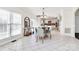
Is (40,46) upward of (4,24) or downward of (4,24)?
downward

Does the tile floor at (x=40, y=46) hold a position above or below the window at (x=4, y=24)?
below

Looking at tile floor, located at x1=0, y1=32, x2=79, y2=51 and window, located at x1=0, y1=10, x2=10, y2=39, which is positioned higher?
window, located at x1=0, y1=10, x2=10, y2=39

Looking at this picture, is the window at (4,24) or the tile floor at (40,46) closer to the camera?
the tile floor at (40,46)

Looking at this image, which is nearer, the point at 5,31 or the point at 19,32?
the point at 5,31

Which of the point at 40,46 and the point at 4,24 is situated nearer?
the point at 40,46

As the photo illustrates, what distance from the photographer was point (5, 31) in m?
6.28

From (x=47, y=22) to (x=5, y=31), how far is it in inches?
799

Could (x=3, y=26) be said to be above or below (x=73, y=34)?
above

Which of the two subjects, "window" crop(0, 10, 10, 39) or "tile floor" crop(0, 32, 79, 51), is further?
"window" crop(0, 10, 10, 39)
